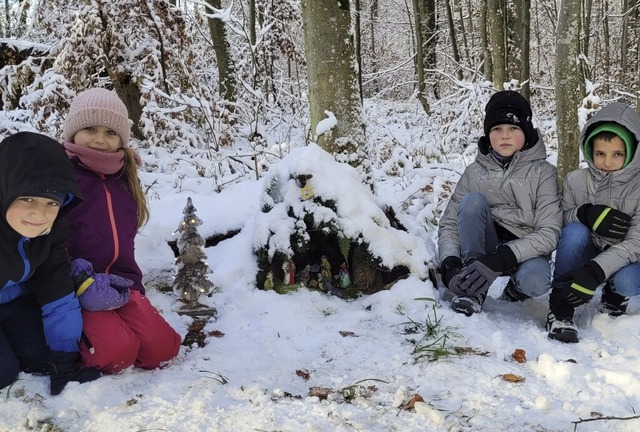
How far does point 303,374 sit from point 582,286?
1.68 meters

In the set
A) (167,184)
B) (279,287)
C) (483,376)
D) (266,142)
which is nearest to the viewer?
(483,376)

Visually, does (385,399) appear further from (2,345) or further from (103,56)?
(103,56)

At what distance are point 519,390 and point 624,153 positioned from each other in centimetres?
171

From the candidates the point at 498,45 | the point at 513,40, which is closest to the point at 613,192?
the point at 498,45

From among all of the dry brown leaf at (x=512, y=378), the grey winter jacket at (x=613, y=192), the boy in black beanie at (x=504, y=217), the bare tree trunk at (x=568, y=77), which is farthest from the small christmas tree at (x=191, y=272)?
the bare tree trunk at (x=568, y=77)

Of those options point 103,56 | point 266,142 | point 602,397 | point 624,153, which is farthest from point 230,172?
point 602,397

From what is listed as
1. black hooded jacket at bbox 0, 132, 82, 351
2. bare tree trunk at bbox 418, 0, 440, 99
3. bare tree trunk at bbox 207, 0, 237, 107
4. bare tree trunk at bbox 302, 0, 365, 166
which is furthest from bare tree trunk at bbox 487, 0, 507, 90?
black hooded jacket at bbox 0, 132, 82, 351

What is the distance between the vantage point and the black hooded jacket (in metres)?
2.06

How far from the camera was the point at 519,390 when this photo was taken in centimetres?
215

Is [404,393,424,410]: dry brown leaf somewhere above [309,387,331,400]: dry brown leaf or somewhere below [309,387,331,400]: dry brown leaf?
above

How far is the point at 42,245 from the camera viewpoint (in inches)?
87.1

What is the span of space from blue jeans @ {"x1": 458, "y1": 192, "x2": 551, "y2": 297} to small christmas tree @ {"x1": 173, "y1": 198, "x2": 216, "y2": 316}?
170 centimetres

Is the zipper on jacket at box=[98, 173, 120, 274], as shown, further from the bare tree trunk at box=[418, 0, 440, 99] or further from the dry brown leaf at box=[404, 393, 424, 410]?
the bare tree trunk at box=[418, 0, 440, 99]

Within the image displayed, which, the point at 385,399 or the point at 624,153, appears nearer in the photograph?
the point at 385,399
